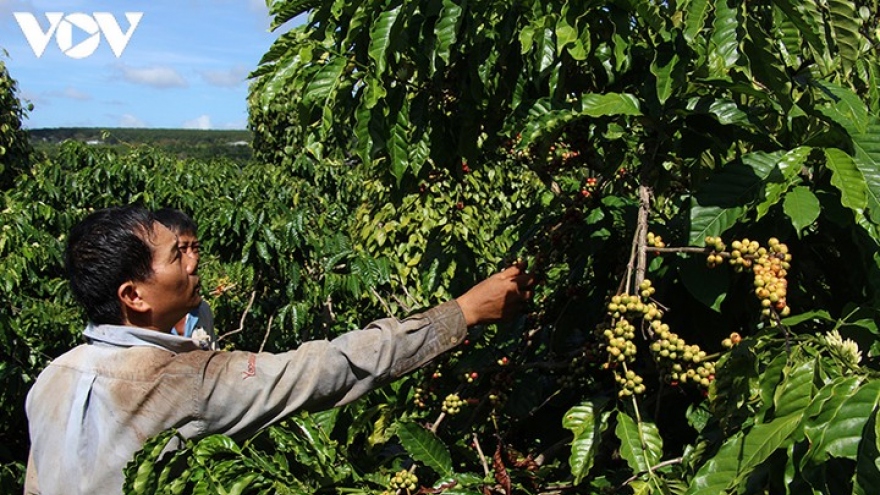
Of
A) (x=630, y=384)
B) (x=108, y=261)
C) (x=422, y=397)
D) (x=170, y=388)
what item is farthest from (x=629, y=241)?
(x=108, y=261)

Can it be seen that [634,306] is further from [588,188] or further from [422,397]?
[422,397]

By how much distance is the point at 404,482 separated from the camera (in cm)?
188

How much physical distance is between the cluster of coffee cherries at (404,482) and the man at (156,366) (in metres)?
0.21

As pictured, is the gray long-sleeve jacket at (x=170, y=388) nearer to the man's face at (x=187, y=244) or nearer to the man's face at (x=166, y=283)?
the man's face at (x=166, y=283)

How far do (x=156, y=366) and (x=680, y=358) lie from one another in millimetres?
1079

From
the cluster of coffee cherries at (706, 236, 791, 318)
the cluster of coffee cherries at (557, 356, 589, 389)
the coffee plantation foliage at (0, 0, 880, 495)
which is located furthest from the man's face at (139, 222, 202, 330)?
the cluster of coffee cherries at (706, 236, 791, 318)

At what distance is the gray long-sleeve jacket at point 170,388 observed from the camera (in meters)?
1.76

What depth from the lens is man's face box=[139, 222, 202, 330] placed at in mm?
1937

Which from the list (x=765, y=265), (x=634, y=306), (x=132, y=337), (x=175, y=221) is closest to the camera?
(x=765, y=265)

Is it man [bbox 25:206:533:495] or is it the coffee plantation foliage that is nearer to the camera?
the coffee plantation foliage

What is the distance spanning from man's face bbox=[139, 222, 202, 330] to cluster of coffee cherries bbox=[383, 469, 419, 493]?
64 centimetres

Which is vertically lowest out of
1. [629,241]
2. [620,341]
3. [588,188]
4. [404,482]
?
[404,482]

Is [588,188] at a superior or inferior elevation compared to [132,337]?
superior

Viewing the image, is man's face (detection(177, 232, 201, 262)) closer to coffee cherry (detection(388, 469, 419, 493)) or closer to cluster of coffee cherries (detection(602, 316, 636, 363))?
coffee cherry (detection(388, 469, 419, 493))
